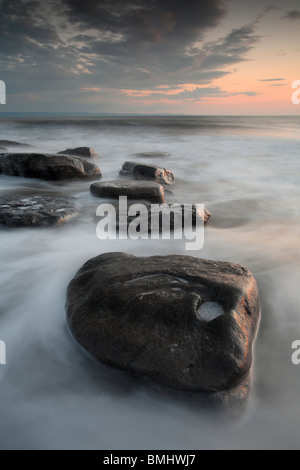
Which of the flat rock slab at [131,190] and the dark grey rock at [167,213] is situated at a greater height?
the flat rock slab at [131,190]

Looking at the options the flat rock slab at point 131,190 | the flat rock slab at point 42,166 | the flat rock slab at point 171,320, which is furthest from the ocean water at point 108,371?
the flat rock slab at point 42,166

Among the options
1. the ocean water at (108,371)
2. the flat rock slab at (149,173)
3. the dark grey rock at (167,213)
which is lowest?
the ocean water at (108,371)

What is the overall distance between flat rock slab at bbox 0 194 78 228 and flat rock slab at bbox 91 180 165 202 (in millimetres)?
617

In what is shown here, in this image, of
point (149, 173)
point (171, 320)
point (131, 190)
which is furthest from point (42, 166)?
point (171, 320)

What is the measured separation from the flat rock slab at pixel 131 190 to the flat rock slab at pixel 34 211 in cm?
62

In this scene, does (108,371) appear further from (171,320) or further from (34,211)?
(34,211)

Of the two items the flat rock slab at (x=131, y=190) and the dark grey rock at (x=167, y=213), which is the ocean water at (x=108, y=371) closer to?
the dark grey rock at (x=167, y=213)

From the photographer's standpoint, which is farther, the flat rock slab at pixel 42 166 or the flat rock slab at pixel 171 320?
the flat rock slab at pixel 42 166

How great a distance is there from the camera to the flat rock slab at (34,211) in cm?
394

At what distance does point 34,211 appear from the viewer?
162 inches

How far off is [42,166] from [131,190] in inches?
92.9

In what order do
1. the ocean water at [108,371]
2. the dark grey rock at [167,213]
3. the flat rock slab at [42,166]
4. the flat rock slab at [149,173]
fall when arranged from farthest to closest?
1. the flat rock slab at [149,173]
2. the flat rock slab at [42,166]
3. the dark grey rock at [167,213]
4. the ocean water at [108,371]

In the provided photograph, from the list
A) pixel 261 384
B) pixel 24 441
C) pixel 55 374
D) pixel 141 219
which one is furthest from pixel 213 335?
pixel 141 219

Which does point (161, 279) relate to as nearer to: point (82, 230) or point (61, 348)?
point (61, 348)
